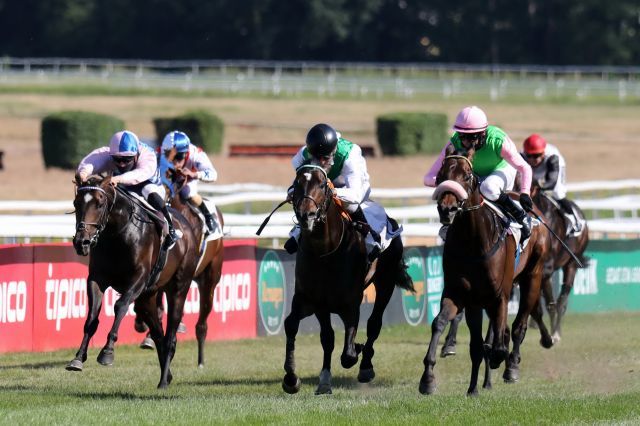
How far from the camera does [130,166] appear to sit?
11.4 metres

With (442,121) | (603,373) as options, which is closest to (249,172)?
(442,121)

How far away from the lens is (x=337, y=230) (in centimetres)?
1025

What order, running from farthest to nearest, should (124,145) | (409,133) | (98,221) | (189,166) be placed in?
(409,133) → (189,166) → (124,145) → (98,221)

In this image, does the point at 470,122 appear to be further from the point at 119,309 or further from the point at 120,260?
the point at 119,309

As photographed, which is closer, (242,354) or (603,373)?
(603,373)

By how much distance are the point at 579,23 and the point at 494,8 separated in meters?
5.08

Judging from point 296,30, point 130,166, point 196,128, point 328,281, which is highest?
point 296,30

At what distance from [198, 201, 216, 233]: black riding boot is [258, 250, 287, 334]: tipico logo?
264 cm

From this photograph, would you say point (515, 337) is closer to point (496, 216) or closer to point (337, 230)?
point (496, 216)

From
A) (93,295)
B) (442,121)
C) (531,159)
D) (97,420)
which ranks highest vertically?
(442,121)

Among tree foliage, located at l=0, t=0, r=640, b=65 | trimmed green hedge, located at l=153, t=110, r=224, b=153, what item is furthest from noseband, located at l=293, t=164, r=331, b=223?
tree foliage, located at l=0, t=0, r=640, b=65

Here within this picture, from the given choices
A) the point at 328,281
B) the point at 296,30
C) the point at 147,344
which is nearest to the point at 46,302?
the point at 147,344

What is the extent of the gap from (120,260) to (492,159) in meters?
3.01

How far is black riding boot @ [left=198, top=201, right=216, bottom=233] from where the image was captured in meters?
13.3
